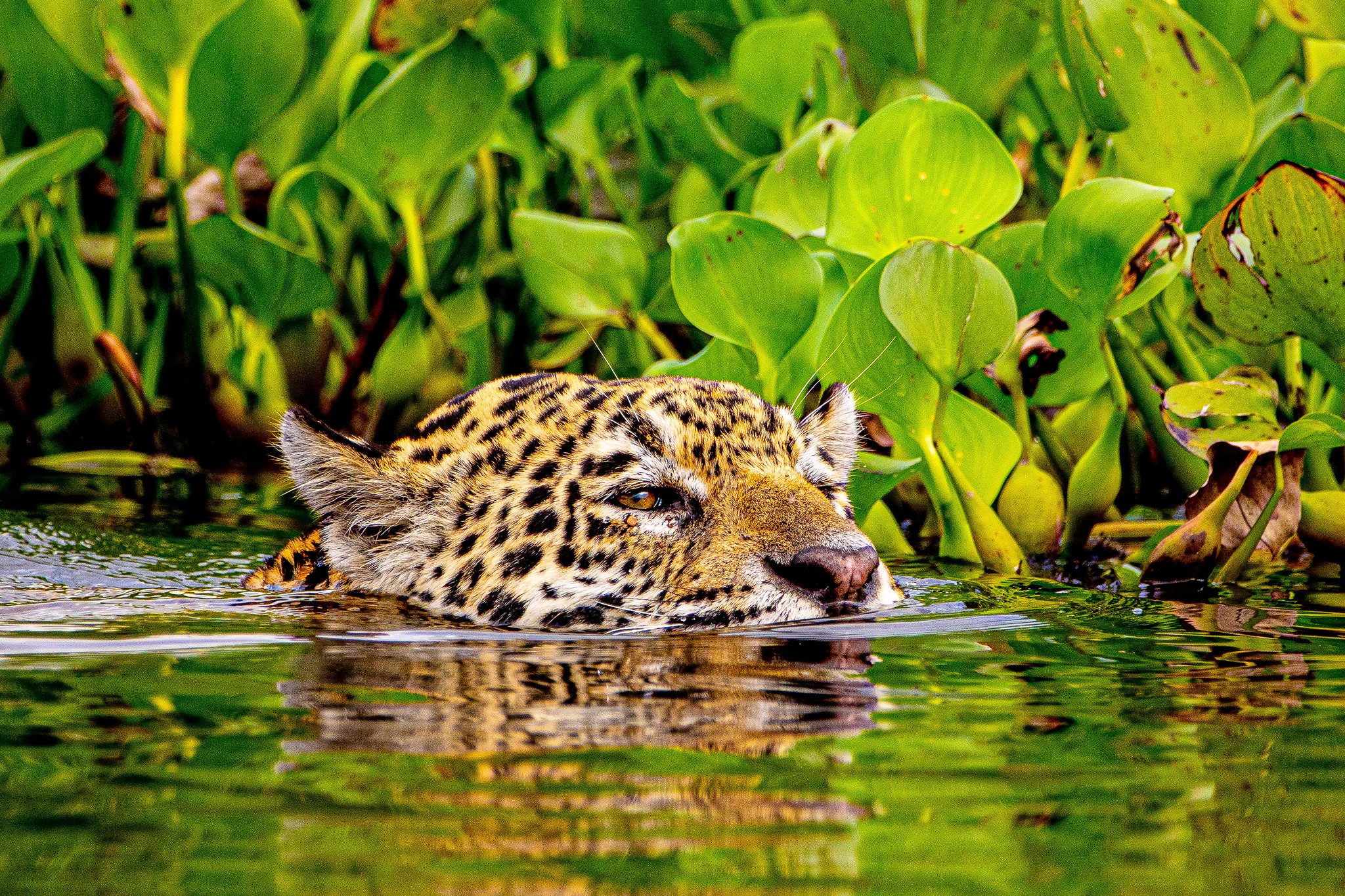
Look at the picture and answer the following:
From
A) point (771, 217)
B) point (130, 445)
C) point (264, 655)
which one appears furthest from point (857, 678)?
point (130, 445)

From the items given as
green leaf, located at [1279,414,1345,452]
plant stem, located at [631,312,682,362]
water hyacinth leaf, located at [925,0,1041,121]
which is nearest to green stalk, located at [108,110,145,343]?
plant stem, located at [631,312,682,362]

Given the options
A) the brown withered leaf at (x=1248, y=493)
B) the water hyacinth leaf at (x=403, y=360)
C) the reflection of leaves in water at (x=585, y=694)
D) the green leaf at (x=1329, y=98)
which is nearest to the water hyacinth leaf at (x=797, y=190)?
the green leaf at (x=1329, y=98)

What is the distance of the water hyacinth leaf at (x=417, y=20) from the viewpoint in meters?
7.79

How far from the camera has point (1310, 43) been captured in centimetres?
754

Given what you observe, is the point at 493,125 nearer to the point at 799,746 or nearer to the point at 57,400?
the point at 57,400

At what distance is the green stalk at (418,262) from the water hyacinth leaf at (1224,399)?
4419mm

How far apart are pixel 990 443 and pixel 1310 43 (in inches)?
110

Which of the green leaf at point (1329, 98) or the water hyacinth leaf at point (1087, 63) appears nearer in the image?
the water hyacinth leaf at point (1087, 63)

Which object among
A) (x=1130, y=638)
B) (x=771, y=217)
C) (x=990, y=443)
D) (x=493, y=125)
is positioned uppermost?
(x=493, y=125)

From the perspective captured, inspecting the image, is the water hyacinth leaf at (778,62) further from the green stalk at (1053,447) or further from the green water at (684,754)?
the green water at (684,754)

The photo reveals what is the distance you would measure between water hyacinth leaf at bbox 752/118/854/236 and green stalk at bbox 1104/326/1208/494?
1.66 metres

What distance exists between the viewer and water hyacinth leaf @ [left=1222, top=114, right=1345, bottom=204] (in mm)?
6125

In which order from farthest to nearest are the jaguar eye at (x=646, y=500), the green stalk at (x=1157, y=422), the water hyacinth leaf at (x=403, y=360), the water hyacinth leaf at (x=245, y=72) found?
1. the water hyacinth leaf at (x=403, y=360)
2. the water hyacinth leaf at (x=245, y=72)
3. the green stalk at (x=1157, y=422)
4. the jaguar eye at (x=646, y=500)

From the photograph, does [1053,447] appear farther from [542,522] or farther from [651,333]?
[542,522]
